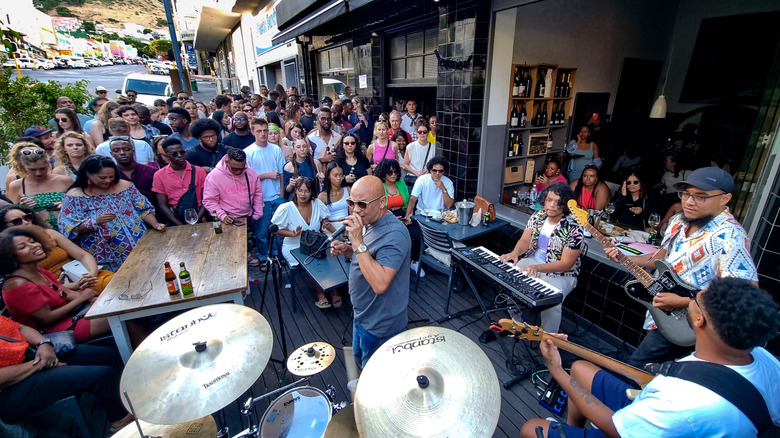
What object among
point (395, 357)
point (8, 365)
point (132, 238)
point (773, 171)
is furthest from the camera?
point (132, 238)

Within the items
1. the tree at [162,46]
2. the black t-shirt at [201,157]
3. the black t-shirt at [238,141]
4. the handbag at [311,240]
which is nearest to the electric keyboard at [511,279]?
the handbag at [311,240]

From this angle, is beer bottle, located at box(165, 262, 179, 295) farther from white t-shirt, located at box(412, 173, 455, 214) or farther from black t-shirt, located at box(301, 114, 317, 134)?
black t-shirt, located at box(301, 114, 317, 134)

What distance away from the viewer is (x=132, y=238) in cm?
380

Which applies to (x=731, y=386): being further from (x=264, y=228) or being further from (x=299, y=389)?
Result: (x=264, y=228)

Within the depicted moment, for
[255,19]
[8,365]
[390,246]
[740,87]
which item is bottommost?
[8,365]

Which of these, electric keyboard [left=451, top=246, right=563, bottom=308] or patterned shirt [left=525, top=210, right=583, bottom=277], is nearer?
electric keyboard [left=451, top=246, right=563, bottom=308]

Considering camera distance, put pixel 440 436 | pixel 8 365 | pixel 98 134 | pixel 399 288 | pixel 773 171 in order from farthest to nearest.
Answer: pixel 98 134 → pixel 773 171 → pixel 399 288 → pixel 8 365 → pixel 440 436

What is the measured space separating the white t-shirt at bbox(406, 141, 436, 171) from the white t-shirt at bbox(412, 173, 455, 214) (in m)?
0.95

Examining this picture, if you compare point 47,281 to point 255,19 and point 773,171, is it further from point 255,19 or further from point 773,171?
point 255,19

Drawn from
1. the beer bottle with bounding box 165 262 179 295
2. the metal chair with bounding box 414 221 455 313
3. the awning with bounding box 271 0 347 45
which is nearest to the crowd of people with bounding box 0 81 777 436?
the metal chair with bounding box 414 221 455 313

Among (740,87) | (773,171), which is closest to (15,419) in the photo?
(773,171)

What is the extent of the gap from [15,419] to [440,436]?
274cm

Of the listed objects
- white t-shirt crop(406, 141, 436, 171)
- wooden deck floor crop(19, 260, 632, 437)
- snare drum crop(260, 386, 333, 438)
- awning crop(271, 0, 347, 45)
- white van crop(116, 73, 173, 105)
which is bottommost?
wooden deck floor crop(19, 260, 632, 437)

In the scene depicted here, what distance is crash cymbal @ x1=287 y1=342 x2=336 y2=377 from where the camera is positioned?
2159 mm
